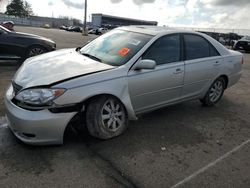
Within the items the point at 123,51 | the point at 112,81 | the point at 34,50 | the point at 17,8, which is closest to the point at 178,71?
the point at 123,51

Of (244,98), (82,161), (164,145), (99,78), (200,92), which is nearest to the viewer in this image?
(82,161)

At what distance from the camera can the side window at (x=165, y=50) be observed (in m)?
4.34

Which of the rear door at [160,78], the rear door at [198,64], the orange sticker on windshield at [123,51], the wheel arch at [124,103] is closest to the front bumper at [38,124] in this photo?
the wheel arch at [124,103]

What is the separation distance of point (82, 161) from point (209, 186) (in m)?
1.46

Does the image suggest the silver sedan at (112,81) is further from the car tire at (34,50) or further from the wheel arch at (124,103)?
the car tire at (34,50)

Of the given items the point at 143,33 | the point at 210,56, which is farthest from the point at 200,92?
the point at 143,33

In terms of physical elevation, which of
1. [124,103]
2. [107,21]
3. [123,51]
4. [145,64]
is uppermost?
[123,51]

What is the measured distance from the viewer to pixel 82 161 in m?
3.32

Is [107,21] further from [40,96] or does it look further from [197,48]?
[40,96]

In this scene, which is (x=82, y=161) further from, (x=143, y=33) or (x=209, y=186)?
(x=143, y=33)

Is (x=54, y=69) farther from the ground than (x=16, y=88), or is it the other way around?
(x=54, y=69)

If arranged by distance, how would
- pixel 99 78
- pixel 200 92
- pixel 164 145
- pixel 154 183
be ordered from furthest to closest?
pixel 200 92
pixel 164 145
pixel 99 78
pixel 154 183

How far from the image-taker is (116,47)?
176 inches

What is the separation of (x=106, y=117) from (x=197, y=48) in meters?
2.37
